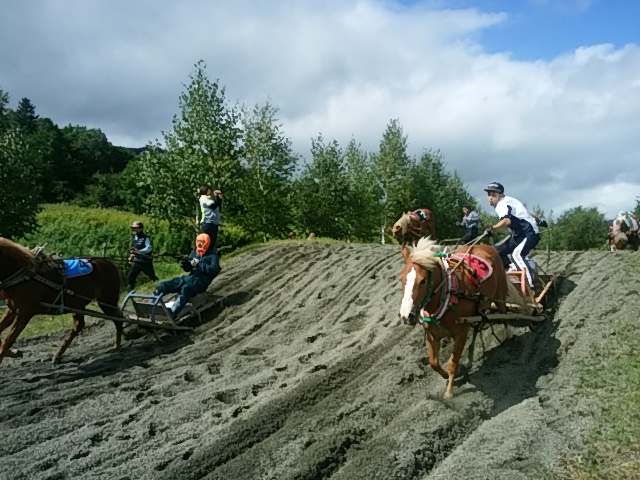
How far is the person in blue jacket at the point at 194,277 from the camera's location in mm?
11156

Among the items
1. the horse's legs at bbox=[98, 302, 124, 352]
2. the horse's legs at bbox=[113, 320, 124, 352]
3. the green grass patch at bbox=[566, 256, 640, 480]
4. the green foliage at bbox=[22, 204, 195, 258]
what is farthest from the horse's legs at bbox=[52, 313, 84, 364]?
the green foliage at bbox=[22, 204, 195, 258]

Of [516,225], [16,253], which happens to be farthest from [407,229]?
[16,253]

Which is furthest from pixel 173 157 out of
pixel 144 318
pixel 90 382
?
pixel 90 382

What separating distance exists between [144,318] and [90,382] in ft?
7.46

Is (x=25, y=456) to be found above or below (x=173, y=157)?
below

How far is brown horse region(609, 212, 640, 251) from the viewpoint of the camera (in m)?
16.4

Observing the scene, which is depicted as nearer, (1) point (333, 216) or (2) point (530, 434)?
(2) point (530, 434)

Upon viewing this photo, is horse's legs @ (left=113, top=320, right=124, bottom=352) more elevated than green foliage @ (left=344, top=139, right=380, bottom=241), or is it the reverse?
green foliage @ (left=344, top=139, right=380, bottom=241)

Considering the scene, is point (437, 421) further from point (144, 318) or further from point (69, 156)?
point (69, 156)

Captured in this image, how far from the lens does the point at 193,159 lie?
19.1 meters

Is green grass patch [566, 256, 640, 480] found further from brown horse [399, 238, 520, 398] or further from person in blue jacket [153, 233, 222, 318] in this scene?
person in blue jacket [153, 233, 222, 318]

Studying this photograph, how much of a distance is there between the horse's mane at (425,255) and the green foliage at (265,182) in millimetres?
13432

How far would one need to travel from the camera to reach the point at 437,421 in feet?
22.2

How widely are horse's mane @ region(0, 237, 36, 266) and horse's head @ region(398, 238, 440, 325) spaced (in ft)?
18.9
